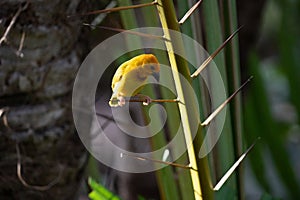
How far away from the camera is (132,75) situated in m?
0.39

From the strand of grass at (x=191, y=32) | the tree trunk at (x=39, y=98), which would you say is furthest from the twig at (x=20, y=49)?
the strand of grass at (x=191, y=32)

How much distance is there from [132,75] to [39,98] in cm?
29

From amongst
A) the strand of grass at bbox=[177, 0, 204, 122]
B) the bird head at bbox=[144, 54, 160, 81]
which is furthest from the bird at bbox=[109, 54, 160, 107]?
the strand of grass at bbox=[177, 0, 204, 122]

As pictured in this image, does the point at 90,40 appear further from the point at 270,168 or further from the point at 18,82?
the point at 270,168

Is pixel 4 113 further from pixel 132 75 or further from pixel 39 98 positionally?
pixel 132 75

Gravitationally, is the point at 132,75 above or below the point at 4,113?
above

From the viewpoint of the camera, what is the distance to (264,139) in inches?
57.7

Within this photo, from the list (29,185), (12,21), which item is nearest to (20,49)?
(12,21)

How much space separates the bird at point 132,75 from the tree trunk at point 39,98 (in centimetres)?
26

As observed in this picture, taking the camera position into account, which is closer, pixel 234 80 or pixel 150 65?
pixel 150 65

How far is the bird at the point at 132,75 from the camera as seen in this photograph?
0.39m

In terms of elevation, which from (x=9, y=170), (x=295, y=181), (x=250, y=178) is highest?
(x=9, y=170)

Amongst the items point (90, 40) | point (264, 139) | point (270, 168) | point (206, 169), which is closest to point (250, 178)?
point (270, 168)

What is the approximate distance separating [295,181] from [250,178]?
1.06m
